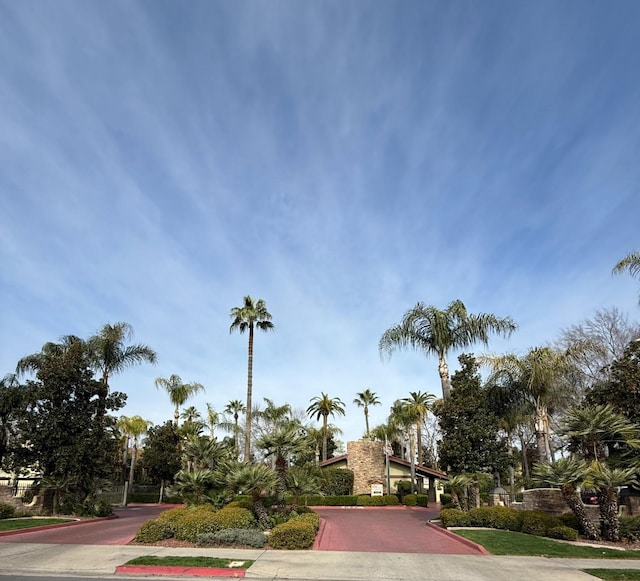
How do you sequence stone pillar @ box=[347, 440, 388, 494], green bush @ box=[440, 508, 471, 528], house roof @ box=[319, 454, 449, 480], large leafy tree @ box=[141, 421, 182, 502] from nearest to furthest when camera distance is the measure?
green bush @ box=[440, 508, 471, 528] < large leafy tree @ box=[141, 421, 182, 502] < stone pillar @ box=[347, 440, 388, 494] < house roof @ box=[319, 454, 449, 480]

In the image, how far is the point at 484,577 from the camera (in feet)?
33.2

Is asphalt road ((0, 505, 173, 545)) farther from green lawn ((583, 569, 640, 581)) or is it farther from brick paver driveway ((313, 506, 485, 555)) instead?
green lawn ((583, 569, 640, 581))

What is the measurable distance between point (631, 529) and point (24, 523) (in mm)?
20596

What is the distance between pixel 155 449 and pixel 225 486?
2398 centimetres

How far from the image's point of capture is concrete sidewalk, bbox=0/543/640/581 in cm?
1017

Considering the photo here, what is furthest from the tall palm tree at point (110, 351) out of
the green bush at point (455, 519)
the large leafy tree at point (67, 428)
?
the green bush at point (455, 519)

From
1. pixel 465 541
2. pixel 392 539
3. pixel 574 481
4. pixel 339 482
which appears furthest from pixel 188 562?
pixel 339 482

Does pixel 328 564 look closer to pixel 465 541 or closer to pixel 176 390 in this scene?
pixel 465 541

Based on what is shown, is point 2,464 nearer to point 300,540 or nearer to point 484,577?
point 300,540

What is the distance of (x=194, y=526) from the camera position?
14.0 meters

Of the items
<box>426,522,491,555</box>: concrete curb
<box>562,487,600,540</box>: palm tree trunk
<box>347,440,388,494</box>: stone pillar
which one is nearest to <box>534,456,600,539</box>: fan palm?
<box>562,487,600,540</box>: palm tree trunk

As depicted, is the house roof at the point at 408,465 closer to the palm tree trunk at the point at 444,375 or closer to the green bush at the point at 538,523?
the palm tree trunk at the point at 444,375

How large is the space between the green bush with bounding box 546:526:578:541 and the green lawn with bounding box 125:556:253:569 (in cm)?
975

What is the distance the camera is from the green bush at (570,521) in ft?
52.0
